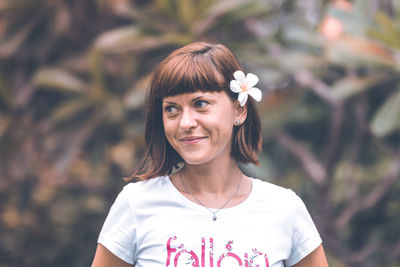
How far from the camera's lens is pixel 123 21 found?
4.80 meters

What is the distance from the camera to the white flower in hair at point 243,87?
166cm

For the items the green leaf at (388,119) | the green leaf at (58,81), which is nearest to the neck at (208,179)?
the green leaf at (388,119)

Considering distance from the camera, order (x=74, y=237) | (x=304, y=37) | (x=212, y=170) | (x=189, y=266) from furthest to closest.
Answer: (x=74, y=237)
(x=304, y=37)
(x=212, y=170)
(x=189, y=266)

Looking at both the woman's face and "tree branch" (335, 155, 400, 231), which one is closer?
the woman's face

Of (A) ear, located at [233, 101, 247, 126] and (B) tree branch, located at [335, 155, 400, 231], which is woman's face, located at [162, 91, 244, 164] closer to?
(A) ear, located at [233, 101, 247, 126]

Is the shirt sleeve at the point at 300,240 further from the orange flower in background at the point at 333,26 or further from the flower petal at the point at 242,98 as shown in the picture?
the orange flower in background at the point at 333,26

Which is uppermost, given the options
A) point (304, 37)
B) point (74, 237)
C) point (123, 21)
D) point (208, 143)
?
point (123, 21)

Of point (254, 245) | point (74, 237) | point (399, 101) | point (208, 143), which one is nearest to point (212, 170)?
point (208, 143)

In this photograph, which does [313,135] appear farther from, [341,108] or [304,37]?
[304,37]

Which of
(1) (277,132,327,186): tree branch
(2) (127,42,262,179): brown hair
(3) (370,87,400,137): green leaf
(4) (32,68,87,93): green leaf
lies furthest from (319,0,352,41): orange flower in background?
(2) (127,42,262,179): brown hair

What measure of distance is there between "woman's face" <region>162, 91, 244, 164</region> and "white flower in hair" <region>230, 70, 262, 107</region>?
4 cm

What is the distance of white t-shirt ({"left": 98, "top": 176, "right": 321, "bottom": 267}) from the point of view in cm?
160

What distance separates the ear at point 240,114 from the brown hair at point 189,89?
26 millimetres

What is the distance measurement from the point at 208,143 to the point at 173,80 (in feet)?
0.63
